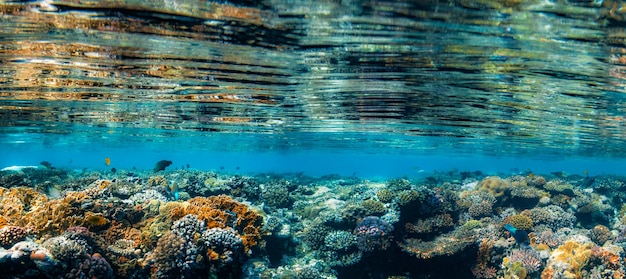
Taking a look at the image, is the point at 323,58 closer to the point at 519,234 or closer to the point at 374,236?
the point at 374,236

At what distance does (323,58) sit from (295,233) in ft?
22.5

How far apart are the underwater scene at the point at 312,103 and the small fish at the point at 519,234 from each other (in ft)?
0.40

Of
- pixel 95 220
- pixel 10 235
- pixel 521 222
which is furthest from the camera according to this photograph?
pixel 521 222

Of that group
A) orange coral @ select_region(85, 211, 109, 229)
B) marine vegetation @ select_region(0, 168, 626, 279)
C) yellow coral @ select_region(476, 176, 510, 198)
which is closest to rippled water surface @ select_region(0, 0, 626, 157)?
yellow coral @ select_region(476, 176, 510, 198)

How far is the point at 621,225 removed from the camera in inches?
616

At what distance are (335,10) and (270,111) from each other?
12.4 meters

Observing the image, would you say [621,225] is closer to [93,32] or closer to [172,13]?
[172,13]

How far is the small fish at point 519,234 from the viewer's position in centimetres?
1034

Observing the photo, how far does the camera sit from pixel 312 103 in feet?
52.0

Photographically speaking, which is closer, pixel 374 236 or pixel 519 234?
pixel 519 234

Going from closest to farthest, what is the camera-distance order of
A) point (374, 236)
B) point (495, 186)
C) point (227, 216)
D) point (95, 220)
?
point (95, 220) < point (227, 216) < point (374, 236) < point (495, 186)

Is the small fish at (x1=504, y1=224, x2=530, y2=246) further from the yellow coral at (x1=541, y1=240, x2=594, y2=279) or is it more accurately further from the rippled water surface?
the rippled water surface

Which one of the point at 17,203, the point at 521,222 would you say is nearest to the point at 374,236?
the point at 521,222

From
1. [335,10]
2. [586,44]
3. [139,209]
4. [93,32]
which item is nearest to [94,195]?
[139,209]
